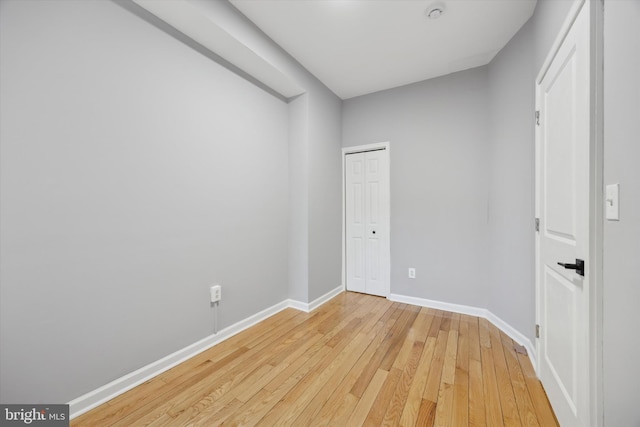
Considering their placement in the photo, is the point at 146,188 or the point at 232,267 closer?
the point at 146,188

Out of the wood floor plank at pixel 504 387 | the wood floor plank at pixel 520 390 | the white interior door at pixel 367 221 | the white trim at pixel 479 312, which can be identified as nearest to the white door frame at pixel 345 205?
the white interior door at pixel 367 221

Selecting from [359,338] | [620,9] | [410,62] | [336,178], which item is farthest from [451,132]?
[359,338]

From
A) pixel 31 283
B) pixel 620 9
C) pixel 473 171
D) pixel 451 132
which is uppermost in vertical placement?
pixel 451 132

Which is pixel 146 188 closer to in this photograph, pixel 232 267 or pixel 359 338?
pixel 232 267

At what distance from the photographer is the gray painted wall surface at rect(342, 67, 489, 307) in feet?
8.88

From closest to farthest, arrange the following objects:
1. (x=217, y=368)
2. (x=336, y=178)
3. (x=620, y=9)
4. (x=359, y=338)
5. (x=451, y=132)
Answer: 1. (x=620, y=9)
2. (x=217, y=368)
3. (x=359, y=338)
4. (x=451, y=132)
5. (x=336, y=178)

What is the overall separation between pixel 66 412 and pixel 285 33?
10.3 feet

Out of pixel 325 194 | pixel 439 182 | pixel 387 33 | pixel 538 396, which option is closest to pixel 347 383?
pixel 538 396

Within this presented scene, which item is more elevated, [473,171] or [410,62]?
[410,62]

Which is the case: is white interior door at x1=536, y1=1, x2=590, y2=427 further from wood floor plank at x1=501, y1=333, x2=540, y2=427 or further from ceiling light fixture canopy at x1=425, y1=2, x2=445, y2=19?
ceiling light fixture canopy at x1=425, y1=2, x2=445, y2=19

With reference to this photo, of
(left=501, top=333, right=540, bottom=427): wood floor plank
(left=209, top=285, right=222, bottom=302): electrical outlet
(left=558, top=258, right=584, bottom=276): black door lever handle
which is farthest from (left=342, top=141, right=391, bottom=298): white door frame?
(left=558, top=258, right=584, bottom=276): black door lever handle

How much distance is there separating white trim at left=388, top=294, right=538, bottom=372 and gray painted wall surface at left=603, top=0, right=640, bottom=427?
115 centimetres

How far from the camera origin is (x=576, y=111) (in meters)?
1.14

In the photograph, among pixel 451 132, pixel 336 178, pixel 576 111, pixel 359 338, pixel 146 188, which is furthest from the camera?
pixel 336 178
